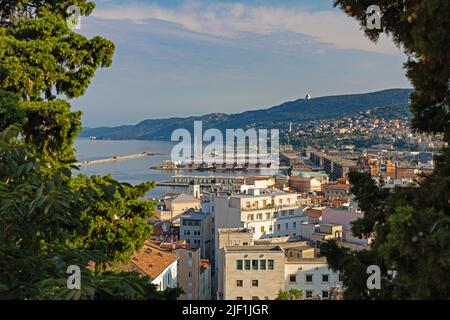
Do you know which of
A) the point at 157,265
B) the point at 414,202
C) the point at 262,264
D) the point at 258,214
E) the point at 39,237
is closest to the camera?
the point at 39,237

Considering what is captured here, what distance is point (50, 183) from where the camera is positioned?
358cm

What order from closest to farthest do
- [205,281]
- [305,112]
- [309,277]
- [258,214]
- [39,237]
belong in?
[39,237] → [309,277] → [205,281] → [258,214] → [305,112]

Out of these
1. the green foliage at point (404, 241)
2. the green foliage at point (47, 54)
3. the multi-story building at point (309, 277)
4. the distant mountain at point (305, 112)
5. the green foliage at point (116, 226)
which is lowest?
the multi-story building at point (309, 277)

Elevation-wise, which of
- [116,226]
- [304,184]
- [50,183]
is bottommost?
[304,184]

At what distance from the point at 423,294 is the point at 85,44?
7.08 metres

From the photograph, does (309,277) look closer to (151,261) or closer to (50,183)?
(151,261)

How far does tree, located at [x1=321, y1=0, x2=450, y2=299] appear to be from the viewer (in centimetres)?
321

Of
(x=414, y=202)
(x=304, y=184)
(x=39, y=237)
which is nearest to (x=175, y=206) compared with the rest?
(x=304, y=184)

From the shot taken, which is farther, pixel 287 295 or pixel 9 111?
pixel 9 111

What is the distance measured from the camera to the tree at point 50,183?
11.6 ft

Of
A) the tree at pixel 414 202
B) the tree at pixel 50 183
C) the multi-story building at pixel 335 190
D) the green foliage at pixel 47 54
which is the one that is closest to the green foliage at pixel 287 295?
the tree at pixel 414 202

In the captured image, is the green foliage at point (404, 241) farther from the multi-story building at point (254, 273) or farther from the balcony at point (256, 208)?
the balcony at point (256, 208)

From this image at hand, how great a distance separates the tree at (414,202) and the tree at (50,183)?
1.61 metres

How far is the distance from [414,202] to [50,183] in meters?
2.74
